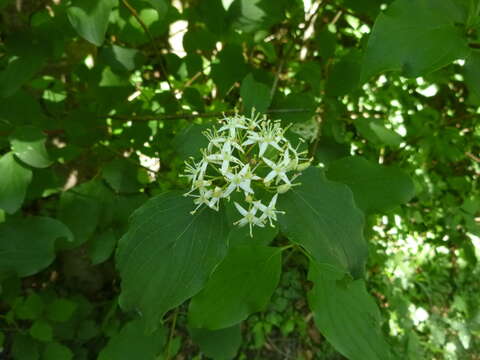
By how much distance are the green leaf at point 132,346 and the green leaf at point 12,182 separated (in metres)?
0.44

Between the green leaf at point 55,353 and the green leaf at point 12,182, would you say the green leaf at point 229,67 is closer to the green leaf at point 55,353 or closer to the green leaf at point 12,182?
the green leaf at point 12,182

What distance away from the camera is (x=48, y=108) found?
1.44m

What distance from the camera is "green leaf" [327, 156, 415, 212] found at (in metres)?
1.01

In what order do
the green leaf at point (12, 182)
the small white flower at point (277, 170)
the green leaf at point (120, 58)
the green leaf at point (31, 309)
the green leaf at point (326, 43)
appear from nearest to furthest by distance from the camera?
1. the small white flower at point (277, 170)
2. the green leaf at point (12, 182)
3. the green leaf at point (120, 58)
4. the green leaf at point (326, 43)
5. the green leaf at point (31, 309)

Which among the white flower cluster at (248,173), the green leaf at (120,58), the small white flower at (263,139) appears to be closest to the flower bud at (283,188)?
the white flower cluster at (248,173)

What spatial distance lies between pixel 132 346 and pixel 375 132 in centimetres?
99

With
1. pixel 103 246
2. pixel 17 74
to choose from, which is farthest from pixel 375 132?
pixel 17 74

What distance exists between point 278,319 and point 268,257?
1459mm

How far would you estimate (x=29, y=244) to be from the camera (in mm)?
1154

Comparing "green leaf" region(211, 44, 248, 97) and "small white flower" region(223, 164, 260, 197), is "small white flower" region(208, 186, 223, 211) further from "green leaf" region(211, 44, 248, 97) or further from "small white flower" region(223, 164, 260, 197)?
"green leaf" region(211, 44, 248, 97)

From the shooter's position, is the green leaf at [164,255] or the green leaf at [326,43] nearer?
the green leaf at [164,255]

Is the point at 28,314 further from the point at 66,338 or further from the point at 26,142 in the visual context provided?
the point at 26,142

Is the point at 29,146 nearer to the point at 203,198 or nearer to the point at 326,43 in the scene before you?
the point at 203,198

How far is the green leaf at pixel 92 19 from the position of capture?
929 millimetres
